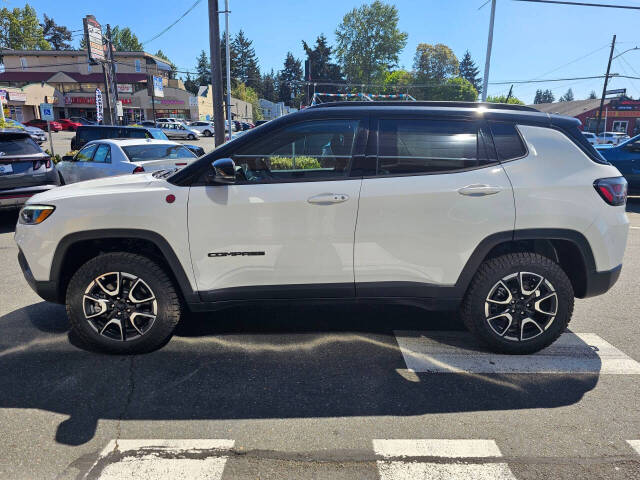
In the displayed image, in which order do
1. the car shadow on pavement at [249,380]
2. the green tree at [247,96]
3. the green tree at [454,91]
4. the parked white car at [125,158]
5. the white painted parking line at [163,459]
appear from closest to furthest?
the white painted parking line at [163,459], the car shadow on pavement at [249,380], the parked white car at [125,158], the green tree at [454,91], the green tree at [247,96]

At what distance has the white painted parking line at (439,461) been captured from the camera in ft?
7.39

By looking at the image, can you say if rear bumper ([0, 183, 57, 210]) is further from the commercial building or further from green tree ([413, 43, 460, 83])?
green tree ([413, 43, 460, 83])

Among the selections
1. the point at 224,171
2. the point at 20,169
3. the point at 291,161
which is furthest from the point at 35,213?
the point at 20,169

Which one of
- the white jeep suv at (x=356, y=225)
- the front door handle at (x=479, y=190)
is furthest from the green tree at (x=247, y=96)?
the front door handle at (x=479, y=190)

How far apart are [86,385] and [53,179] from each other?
6.36 m

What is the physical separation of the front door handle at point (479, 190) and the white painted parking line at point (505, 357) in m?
1.26

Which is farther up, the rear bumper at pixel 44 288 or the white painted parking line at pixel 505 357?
the rear bumper at pixel 44 288

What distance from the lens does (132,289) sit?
10.9 feet

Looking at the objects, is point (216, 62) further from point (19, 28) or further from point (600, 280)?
point (19, 28)

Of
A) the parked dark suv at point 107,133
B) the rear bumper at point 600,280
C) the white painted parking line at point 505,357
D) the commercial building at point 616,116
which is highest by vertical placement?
the commercial building at point 616,116

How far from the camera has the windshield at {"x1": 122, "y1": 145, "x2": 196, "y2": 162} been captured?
8562 millimetres

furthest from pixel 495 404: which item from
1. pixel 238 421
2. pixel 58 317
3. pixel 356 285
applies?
pixel 58 317

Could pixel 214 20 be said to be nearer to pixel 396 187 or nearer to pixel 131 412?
pixel 396 187

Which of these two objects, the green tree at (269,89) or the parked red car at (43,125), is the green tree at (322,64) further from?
the parked red car at (43,125)
